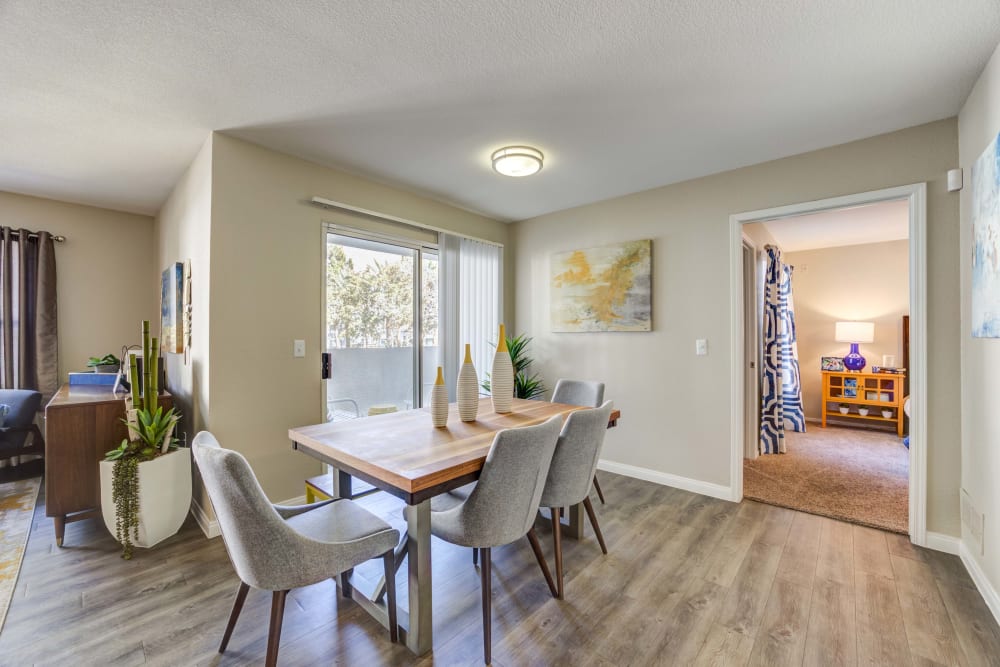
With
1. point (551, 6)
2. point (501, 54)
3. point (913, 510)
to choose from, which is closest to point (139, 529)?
point (501, 54)

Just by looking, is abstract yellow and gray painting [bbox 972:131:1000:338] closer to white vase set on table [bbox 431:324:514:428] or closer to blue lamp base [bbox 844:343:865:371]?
white vase set on table [bbox 431:324:514:428]

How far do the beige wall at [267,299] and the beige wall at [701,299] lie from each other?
217 centimetres

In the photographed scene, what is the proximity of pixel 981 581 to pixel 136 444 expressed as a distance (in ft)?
14.4

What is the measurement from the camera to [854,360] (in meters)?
5.34

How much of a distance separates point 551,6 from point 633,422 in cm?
297

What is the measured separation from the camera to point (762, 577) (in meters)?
2.07

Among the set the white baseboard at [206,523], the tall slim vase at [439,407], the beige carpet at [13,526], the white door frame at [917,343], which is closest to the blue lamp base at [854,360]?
the white door frame at [917,343]

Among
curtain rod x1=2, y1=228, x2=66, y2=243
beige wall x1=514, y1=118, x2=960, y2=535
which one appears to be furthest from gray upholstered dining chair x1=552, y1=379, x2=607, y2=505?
curtain rod x1=2, y1=228, x2=66, y2=243

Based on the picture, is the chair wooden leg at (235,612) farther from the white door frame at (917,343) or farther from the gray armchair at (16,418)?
the white door frame at (917,343)

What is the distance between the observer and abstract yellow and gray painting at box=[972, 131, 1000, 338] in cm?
170

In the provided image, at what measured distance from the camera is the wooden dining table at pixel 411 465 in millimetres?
1475

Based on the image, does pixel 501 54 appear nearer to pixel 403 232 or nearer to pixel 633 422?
pixel 403 232

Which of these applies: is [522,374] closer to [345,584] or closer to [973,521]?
[345,584]

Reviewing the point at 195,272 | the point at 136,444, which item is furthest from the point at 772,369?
the point at 136,444
